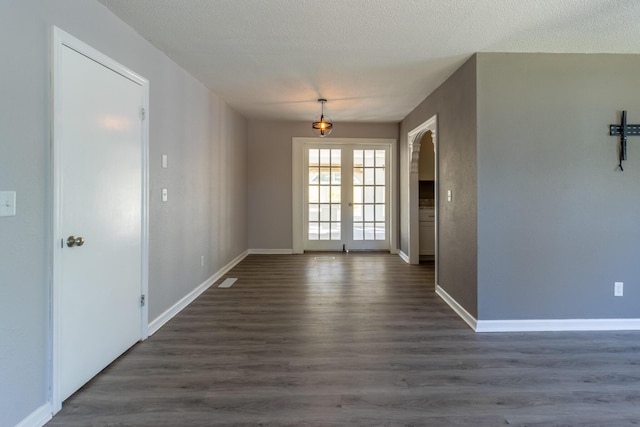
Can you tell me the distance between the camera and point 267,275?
489 centimetres

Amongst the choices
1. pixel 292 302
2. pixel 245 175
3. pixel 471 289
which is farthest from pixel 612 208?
pixel 245 175

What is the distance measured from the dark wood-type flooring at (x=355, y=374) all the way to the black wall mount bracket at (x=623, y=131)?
1.64m

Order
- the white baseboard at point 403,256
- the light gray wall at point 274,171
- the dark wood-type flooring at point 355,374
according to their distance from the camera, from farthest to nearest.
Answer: the light gray wall at point 274,171 → the white baseboard at point 403,256 → the dark wood-type flooring at point 355,374

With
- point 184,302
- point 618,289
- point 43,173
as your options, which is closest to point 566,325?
point 618,289

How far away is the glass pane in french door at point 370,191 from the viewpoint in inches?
261

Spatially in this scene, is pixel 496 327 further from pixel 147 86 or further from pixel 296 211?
pixel 296 211

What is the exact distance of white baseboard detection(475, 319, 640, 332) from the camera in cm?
297

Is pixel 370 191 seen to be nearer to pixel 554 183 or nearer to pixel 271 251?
pixel 271 251

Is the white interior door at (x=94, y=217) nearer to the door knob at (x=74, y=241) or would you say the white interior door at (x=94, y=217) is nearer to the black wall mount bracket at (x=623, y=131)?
the door knob at (x=74, y=241)

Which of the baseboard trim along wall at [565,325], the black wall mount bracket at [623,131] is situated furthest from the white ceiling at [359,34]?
the baseboard trim along wall at [565,325]

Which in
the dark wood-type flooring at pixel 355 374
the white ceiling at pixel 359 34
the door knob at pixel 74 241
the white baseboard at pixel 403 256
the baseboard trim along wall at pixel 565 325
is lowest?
the dark wood-type flooring at pixel 355 374

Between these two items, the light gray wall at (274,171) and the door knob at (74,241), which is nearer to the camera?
the door knob at (74,241)

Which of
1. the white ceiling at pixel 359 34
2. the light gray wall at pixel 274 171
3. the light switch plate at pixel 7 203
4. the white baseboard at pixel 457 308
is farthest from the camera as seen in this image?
the light gray wall at pixel 274 171

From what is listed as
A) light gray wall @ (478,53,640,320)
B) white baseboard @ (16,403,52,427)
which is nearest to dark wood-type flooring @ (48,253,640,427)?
white baseboard @ (16,403,52,427)
